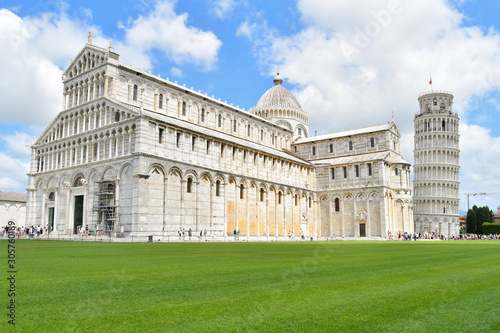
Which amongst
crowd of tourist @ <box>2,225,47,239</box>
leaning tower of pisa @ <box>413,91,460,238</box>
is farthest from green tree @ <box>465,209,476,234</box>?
crowd of tourist @ <box>2,225,47,239</box>

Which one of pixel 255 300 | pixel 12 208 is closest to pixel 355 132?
pixel 12 208

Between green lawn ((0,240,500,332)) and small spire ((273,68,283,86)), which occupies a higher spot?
small spire ((273,68,283,86))

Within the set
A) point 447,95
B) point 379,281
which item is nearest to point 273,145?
point 447,95

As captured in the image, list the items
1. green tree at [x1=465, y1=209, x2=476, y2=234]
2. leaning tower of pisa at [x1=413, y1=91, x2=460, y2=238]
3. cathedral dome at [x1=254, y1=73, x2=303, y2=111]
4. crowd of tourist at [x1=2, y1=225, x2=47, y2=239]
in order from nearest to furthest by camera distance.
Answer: crowd of tourist at [x1=2, y1=225, x2=47, y2=239]
cathedral dome at [x1=254, y1=73, x2=303, y2=111]
leaning tower of pisa at [x1=413, y1=91, x2=460, y2=238]
green tree at [x1=465, y1=209, x2=476, y2=234]

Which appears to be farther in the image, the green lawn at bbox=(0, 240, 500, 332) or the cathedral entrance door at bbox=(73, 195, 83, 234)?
the cathedral entrance door at bbox=(73, 195, 83, 234)

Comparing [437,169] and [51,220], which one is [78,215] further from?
[437,169]

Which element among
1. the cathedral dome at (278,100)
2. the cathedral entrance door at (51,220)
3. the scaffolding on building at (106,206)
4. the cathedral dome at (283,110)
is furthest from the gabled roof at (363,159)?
the cathedral entrance door at (51,220)

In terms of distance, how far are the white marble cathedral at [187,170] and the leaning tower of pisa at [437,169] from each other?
29.2 meters

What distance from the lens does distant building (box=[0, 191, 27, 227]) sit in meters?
73.4

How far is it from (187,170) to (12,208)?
1915 inches

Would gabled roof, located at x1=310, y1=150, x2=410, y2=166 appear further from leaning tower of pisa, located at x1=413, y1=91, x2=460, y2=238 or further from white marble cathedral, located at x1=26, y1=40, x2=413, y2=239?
leaning tower of pisa, located at x1=413, y1=91, x2=460, y2=238

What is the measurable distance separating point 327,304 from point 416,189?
3813 inches

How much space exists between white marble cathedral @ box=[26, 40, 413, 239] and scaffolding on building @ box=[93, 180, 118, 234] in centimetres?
15

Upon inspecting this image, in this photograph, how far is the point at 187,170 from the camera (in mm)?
44469
